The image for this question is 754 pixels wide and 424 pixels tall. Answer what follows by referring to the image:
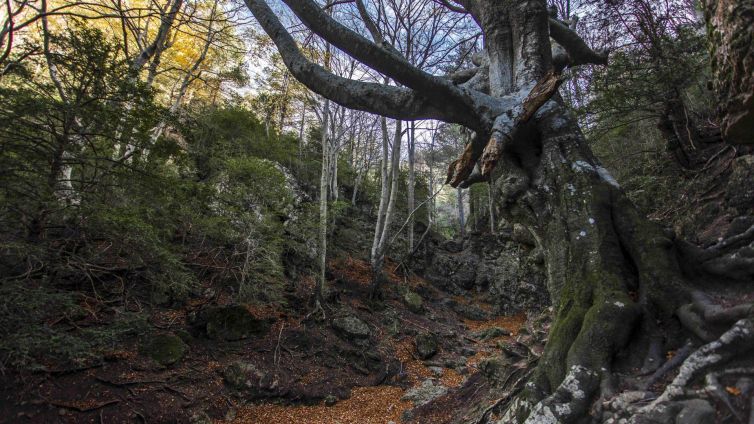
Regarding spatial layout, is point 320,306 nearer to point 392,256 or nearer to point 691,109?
point 392,256

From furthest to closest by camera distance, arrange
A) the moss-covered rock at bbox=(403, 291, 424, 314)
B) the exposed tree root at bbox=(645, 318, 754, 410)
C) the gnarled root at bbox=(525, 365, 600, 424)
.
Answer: the moss-covered rock at bbox=(403, 291, 424, 314)
the gnarled root at bbox=(525, 365, 600, 424)
the exposed tree root at bbox=(645, 318, 754, 410)

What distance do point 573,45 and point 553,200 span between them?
3.15 metres

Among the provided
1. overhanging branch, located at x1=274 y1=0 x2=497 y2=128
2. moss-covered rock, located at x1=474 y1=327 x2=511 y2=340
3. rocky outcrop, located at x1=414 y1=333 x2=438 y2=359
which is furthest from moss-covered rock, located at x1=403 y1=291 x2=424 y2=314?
overhanging branch, located at x1=274 y1=0 x2=497 y2=128

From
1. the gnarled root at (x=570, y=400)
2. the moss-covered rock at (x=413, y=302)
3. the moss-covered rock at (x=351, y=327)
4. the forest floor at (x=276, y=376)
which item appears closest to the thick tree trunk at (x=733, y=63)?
the gnarled root at (x=570, y=400)

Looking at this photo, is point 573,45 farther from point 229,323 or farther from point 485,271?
point 485,271

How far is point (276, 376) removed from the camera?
6.39m

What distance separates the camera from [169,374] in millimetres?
5500

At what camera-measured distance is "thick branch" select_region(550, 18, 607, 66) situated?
4770 mm

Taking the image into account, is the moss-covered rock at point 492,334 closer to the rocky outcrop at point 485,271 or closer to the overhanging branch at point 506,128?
the rocky outcrop at point 485,271

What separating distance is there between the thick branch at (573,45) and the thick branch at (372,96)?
105 inches

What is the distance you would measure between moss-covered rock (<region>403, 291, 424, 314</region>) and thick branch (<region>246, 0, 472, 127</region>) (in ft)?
30.6

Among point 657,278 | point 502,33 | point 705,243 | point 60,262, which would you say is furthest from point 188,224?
point 705,243

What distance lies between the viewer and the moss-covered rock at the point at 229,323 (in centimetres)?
675

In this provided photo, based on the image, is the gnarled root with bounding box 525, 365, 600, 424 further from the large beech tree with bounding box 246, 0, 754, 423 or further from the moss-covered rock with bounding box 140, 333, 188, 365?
the moss-covered rock with bounding box 140, 333, 188, 365
